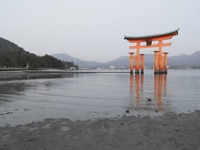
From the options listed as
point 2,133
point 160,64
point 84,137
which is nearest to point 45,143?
point 84,137

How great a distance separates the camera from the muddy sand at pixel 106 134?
15.2 feet

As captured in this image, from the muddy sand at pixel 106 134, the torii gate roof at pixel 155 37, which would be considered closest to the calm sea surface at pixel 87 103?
the muddy sand at pixel 106 134

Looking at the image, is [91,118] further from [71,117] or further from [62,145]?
[62,145]

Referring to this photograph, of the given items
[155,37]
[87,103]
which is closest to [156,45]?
[155,37]

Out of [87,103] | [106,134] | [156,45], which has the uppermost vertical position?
[156,45]

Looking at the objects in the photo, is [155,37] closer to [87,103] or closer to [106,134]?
[87,103]

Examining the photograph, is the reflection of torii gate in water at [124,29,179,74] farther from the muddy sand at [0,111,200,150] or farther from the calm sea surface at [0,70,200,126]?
the muddy sand at [0,111,200,150]

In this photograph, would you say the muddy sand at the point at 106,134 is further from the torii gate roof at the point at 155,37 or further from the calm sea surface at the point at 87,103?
the torii gate roof at the point at 155,37

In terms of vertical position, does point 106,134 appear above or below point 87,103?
above

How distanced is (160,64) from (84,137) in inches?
2316

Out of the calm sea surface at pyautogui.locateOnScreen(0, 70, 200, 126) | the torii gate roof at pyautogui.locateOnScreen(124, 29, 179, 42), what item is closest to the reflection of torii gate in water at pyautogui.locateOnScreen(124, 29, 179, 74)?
the torii gate roof at pyautogui.locateOnScreen(124, 29, 179, 42)

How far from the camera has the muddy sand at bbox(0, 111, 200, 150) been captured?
15.2ft

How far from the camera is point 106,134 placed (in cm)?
553

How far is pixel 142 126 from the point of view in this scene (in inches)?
247
